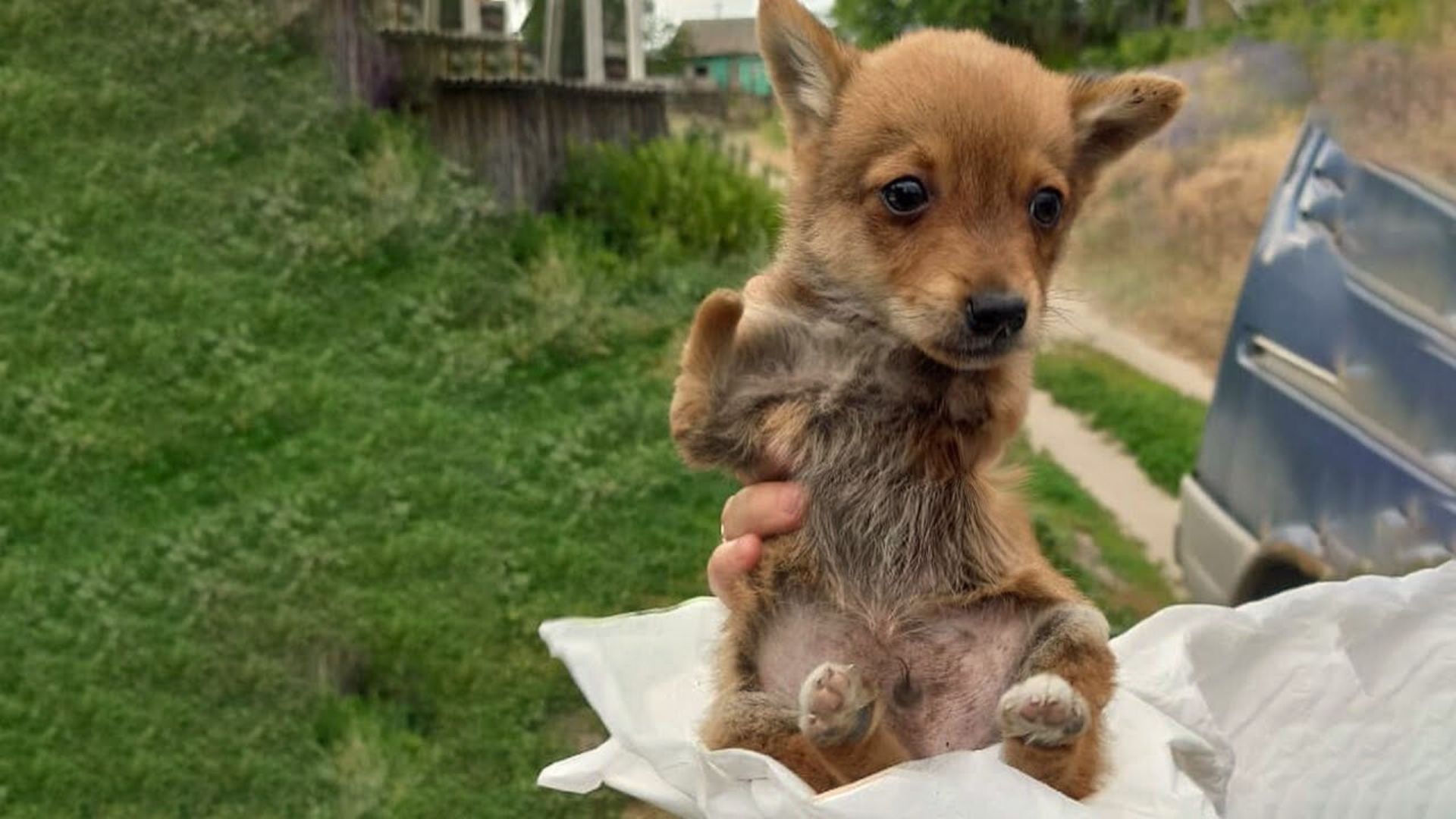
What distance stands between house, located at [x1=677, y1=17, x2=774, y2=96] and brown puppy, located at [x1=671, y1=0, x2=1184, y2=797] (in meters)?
1.94

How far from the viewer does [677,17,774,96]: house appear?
386 centimetres

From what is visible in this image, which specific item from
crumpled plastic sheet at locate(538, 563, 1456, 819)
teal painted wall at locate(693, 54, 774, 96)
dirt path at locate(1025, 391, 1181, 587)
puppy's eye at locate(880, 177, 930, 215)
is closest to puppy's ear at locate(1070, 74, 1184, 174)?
puppy's eye at locate(880, 177, 930, 215)

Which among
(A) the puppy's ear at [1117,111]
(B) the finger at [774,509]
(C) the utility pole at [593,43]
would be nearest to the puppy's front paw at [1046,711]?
(B) the finger at [774,509]

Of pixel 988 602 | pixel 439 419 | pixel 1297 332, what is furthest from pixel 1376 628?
pixel 439 419

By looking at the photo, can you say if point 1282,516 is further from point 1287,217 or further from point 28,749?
point 28,749

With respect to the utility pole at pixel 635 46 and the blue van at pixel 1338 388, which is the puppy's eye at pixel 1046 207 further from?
the utility pole at pixel 635 46

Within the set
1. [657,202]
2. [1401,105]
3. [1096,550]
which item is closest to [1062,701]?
[1401,105]

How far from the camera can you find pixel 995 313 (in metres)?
1.48

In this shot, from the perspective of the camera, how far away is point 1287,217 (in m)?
3.91

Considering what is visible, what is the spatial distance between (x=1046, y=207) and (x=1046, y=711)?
62 centimetres

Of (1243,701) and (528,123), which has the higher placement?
(528,123)

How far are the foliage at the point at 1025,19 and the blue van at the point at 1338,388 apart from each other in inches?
29.9

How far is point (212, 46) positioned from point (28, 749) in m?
2.92

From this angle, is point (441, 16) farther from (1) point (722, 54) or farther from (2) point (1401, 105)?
(2) point (1401, 105)
